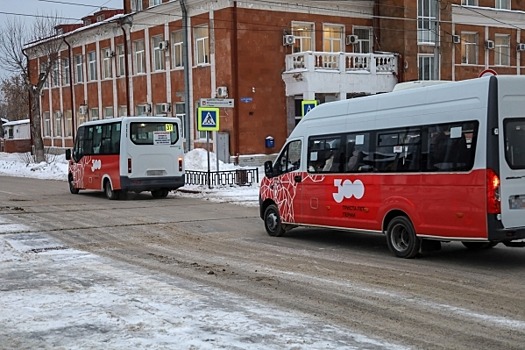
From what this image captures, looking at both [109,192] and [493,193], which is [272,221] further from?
[109,192]

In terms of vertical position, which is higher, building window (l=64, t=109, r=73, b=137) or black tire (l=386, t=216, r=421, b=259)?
building window (l=64, t=109, r=73, b=137)

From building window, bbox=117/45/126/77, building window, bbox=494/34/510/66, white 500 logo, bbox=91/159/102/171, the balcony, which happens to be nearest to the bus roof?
white 500 logo, bbox=91/159/102/171

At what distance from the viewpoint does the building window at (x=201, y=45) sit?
33094 millimetres

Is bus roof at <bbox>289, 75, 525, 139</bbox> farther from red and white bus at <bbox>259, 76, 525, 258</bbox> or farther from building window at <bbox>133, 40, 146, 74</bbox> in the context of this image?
building window at <bbox>133, 40, 146, 74</bbox>

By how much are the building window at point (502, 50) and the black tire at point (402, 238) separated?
32.4m

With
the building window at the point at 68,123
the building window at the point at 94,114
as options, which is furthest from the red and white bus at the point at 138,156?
the building window at the point at 68,123

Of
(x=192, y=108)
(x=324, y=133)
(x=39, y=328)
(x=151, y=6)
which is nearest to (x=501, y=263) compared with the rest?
(x=324, y=133)

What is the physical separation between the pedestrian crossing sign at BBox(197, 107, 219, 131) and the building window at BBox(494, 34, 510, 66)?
22985 millimetres

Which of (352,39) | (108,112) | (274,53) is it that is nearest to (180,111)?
(274,53)

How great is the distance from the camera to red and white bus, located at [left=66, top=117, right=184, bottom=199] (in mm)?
21625

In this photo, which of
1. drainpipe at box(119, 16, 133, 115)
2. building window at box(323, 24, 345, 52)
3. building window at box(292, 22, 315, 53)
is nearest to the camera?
building window at box(292, 22, 315, 53)

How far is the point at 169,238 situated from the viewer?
43.1 ft

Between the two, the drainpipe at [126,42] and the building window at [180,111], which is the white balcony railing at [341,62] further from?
the drainpipe at [126,42]

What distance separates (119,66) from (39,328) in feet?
119
